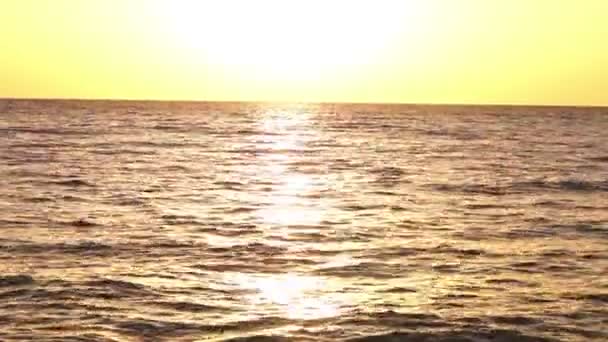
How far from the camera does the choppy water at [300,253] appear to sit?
13914 millimetres

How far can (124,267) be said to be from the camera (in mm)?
17625

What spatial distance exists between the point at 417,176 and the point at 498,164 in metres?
7.98

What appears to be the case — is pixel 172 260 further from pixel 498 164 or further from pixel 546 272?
pixel 498 164

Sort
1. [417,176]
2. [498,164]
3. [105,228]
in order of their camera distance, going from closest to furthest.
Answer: [105,228]
[417,176]
[498,164]

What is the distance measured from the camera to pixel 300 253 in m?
19.7

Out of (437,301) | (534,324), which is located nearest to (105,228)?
Result: (437,301)

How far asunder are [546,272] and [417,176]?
21027 millimetres

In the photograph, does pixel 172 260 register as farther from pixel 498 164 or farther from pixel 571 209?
pixel 498 164

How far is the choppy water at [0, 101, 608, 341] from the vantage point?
13914 mm

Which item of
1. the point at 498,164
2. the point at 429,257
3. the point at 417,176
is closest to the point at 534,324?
the point at 429,257

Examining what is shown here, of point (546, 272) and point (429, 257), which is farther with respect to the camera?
point (429, 257)

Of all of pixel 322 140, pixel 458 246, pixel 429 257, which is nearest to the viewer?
pixel 429 257

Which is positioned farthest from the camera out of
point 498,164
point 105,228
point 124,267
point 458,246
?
point 498,164

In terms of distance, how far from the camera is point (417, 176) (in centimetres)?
3884
